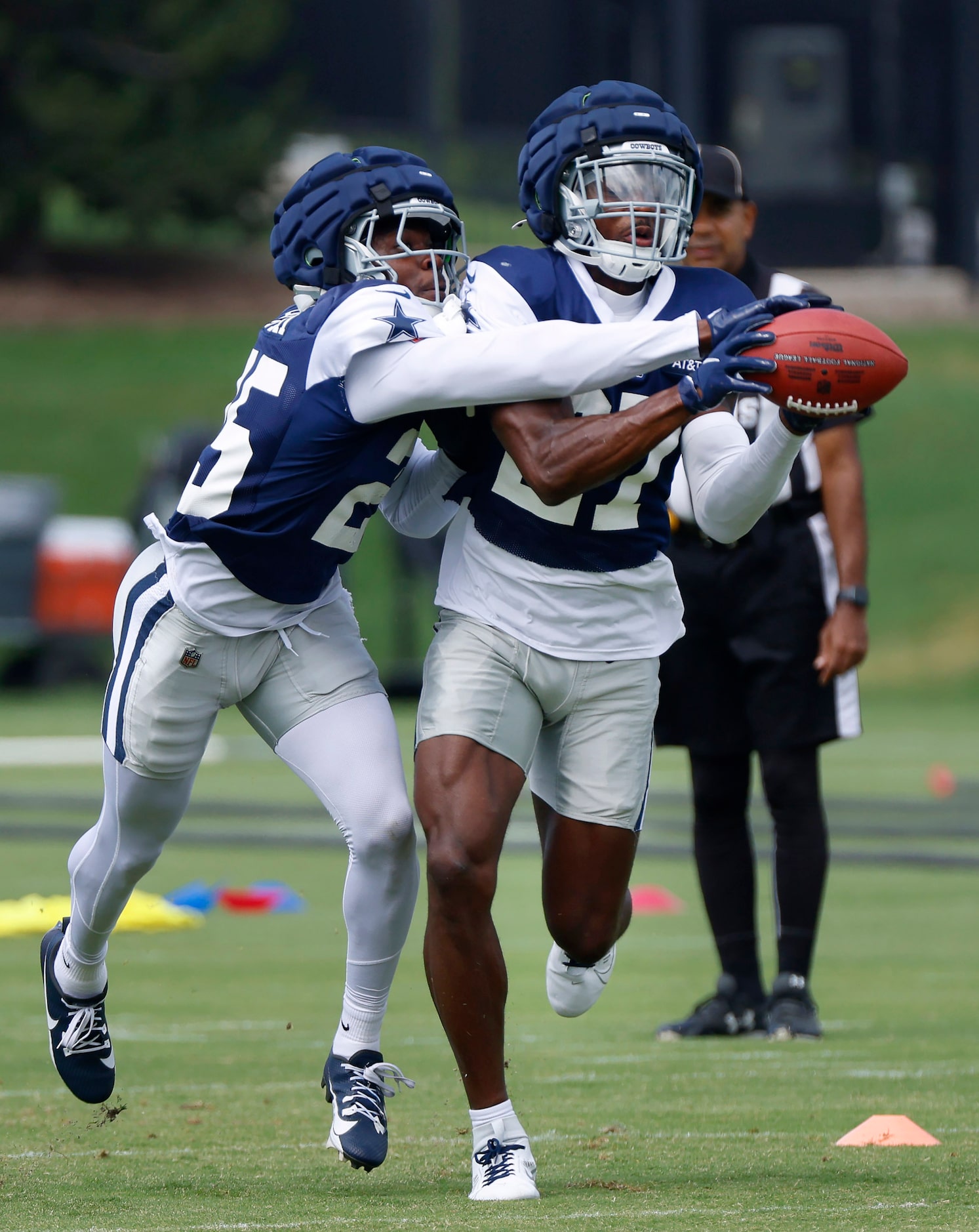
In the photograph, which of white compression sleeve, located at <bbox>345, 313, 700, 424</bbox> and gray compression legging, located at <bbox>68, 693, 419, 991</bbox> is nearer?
white compression sleeve, located at <bbox>345, 313, 700, 424</bbox>

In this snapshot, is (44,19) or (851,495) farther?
(44,19)

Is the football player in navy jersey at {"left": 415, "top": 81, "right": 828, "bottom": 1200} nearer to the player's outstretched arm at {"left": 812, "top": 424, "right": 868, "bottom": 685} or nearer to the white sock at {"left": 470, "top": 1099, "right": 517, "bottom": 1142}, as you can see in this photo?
the white sock at {"left": 470, "top": 1099, "right": 517, "bottom": 1142}

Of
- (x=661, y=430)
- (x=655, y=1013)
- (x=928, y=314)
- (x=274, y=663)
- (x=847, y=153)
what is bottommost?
(x=655, y=1013)

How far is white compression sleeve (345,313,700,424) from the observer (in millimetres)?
3850

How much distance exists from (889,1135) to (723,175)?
106 inches

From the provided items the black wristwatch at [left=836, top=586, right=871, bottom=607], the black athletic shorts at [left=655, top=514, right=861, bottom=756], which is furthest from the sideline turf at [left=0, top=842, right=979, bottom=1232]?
the black wristwatch at [left=836, top=586, right=871, bottom=607]

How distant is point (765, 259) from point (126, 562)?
15020 mm

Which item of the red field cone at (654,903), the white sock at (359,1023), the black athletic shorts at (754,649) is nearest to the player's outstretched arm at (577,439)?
the white sock at (359,1023)

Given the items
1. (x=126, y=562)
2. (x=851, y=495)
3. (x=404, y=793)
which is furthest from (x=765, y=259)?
(x=404, y=793)

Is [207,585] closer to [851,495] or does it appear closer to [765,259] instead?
[851,495]

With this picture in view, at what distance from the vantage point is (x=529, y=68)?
3538 centimetres

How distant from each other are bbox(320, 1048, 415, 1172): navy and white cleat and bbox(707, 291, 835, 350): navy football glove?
155 cm

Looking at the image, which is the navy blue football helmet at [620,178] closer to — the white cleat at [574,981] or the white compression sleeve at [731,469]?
the white compression sleeve at [731,469]

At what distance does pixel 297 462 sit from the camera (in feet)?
13.4
